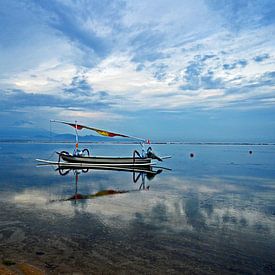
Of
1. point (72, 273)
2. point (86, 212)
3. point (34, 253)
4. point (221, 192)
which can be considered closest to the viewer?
point (72, 273)

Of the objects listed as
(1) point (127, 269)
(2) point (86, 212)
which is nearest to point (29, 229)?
(2) point (86, 212)

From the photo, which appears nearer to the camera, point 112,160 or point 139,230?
point 139,230

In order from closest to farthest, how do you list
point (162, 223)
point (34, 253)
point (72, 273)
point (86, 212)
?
point (72, 273) → point (34, 253) → point (162, 223) → point (86, 212)

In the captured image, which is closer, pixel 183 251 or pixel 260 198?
pixel 183 251

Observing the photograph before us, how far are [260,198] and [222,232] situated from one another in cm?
795

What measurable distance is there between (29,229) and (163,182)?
47.6 feet

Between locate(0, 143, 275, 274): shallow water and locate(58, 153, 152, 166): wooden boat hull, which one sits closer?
locate(0, 143, 275, 274): shallow water

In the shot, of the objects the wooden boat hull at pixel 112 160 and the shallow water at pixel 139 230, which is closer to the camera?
the shallow water at pixel 139 230

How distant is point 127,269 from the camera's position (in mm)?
7730

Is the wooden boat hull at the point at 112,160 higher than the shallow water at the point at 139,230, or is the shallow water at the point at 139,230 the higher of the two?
the wooden boat hull at the point at 112,160

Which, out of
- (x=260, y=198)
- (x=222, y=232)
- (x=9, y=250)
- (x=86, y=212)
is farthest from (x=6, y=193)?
(x=260, y=198)

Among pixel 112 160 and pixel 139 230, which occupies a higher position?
pixel 112 160

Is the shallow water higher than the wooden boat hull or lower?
lower

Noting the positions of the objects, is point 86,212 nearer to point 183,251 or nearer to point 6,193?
point 183,251
